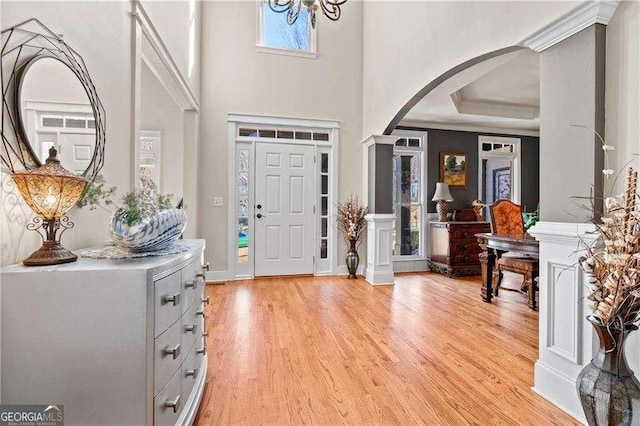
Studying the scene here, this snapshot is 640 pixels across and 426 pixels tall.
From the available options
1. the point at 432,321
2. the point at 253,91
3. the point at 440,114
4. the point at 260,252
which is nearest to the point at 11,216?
the point at 432,321

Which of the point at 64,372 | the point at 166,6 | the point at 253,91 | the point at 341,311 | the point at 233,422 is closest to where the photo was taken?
the point at 64,372

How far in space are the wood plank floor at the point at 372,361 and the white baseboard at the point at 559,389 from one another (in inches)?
1.7

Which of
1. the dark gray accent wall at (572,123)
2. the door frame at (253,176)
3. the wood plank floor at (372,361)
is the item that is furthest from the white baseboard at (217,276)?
the dark gray accent wall at (572,123)

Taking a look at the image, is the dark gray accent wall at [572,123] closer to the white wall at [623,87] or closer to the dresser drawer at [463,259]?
the white wall at [623,87]

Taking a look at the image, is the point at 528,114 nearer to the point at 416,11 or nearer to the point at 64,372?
the point at 416,11

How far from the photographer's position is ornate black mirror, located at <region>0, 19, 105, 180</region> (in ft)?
3.54

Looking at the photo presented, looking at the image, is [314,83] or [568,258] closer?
[568,258]

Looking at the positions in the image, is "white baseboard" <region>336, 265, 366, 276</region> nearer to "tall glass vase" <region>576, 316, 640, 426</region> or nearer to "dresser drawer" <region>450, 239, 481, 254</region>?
"dresser drawer" <region>450, 239, 481, 254</region>

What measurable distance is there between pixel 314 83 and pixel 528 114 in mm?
3404

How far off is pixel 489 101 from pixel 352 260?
126 inches

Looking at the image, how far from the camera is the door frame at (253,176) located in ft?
14.6

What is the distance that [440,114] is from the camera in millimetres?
4758

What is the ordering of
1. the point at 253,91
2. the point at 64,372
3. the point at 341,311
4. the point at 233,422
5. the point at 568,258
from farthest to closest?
the point at 253,91, the point at 341,311, the point at 568,258, the point at 233,422, the point at 64,372

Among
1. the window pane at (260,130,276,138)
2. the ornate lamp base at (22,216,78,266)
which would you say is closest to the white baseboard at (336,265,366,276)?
the window pane at (260,130,276,138)
